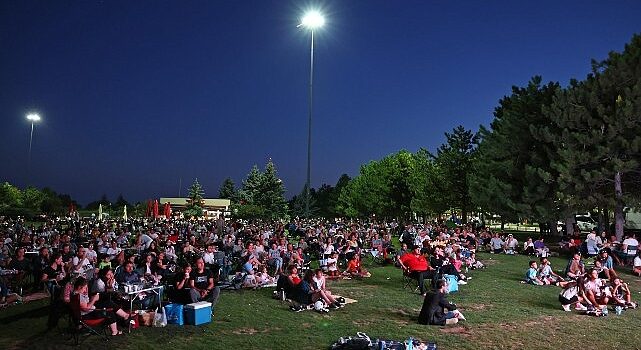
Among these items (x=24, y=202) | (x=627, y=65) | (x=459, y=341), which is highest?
(x=627, y=65)

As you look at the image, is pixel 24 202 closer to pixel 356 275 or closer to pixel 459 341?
pixel 356 275

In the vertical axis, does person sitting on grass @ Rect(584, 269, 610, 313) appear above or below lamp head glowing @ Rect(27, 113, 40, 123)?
below

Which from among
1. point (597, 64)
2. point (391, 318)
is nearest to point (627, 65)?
point (597, 64)

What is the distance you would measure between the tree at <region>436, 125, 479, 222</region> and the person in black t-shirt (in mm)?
38690

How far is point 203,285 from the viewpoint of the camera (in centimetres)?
1231

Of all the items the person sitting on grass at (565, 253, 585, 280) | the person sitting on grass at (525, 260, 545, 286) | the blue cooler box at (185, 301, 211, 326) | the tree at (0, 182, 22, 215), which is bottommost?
the blue cooler box at (185, 301, 211, 326)

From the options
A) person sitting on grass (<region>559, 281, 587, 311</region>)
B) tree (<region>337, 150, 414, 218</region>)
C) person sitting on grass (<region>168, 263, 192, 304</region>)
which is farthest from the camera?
tree (<region>337, 150, 414, 218</region>)

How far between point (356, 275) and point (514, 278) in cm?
603

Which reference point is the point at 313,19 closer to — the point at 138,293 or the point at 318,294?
the point at 318,294

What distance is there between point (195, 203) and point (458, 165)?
43752 millimetres

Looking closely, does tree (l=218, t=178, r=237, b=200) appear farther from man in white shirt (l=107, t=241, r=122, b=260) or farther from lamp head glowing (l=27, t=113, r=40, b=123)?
man in white shirt (l=107, t=241, r=122, b=260)

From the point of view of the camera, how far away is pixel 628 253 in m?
22.6

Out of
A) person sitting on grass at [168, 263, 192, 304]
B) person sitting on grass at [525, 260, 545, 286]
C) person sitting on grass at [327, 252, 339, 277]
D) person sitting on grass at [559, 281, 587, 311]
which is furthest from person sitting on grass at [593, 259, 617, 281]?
person sitting on grass at [168, 263, 192, 304]

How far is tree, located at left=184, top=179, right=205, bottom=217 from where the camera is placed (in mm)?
73688
